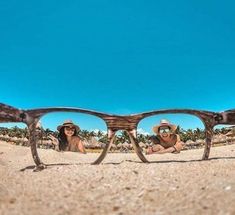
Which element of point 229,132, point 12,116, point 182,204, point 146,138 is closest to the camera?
point 182,204

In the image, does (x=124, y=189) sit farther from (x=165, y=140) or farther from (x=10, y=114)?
(x=165, y=140)

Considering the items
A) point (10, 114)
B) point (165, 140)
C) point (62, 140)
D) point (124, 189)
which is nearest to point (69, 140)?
point (62, 140)

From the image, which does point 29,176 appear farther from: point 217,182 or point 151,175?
point 217,182

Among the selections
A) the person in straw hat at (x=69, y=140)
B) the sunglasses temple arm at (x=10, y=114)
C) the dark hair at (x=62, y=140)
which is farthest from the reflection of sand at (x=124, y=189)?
the dark hair at (x=62, y=140)

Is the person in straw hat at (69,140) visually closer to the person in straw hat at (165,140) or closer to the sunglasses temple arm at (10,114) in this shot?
the person in straw hat at (165,140)

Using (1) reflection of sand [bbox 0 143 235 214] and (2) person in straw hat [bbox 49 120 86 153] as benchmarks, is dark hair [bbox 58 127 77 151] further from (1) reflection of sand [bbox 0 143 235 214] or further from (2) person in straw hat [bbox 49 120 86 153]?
(1) reflection of sand [bbox 0 143 235 214]

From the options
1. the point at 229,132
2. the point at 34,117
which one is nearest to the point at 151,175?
the point at 34,117
